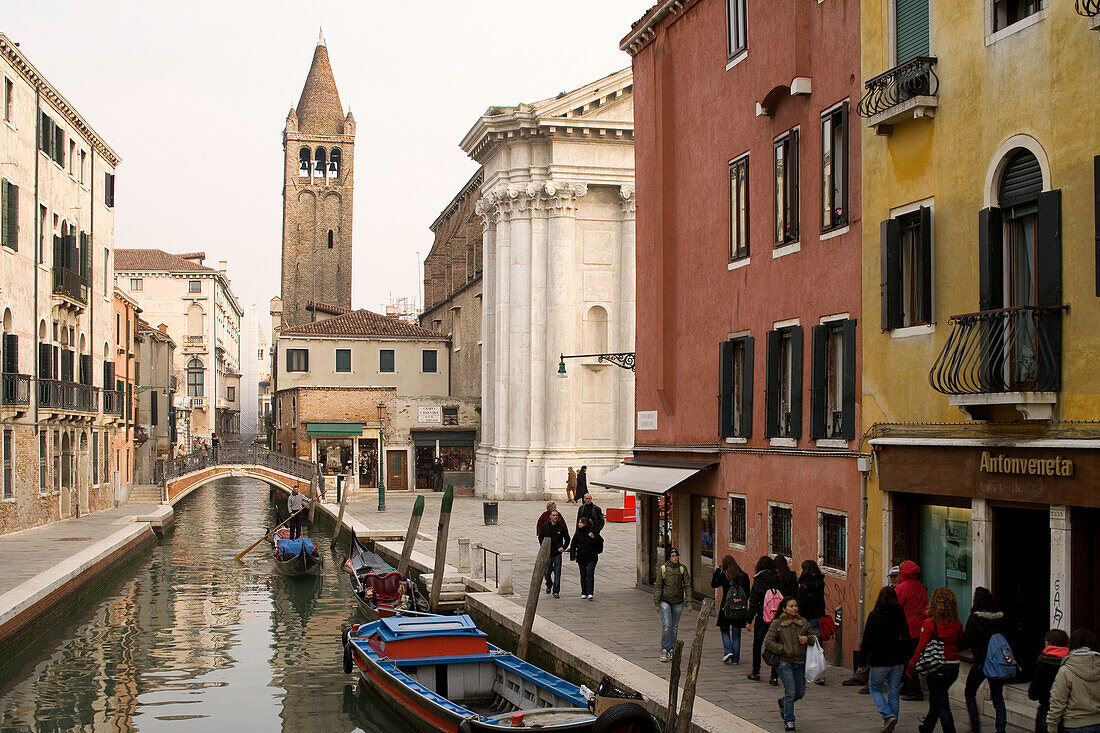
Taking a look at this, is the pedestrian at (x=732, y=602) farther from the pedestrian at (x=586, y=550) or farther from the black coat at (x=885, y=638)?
the pedestrian at (x=586, y=550)

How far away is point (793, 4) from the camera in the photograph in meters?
14.1

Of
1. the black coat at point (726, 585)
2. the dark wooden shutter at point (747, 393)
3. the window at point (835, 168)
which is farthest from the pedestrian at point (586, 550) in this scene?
the window at point (835, 168)

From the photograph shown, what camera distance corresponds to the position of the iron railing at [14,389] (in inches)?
1117

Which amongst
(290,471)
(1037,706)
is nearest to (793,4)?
(1037,706)

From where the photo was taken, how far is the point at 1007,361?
32.8ft

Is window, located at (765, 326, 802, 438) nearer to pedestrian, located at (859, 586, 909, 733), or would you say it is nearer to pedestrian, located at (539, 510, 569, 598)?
pedestrian, located at (539, 510, 569, 598)

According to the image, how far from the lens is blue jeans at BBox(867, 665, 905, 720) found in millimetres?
10062

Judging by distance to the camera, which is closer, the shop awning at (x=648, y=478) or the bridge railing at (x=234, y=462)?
the shop awning at (x=648, y=478)

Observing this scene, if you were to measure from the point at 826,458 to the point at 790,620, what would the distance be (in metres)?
3.02

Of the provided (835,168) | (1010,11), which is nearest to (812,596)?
(835,168)

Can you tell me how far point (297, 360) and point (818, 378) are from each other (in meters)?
43.5

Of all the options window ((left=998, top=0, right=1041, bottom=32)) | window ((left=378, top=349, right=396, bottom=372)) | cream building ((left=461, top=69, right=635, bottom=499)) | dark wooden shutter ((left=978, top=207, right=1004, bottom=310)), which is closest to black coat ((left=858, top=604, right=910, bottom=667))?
dark wooden shutter ((left=978, top=207, right=1004, bottom=310))

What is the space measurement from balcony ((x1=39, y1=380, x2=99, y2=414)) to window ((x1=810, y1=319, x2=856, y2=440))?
79.2 feet

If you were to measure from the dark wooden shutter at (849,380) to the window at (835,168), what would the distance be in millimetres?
1178
